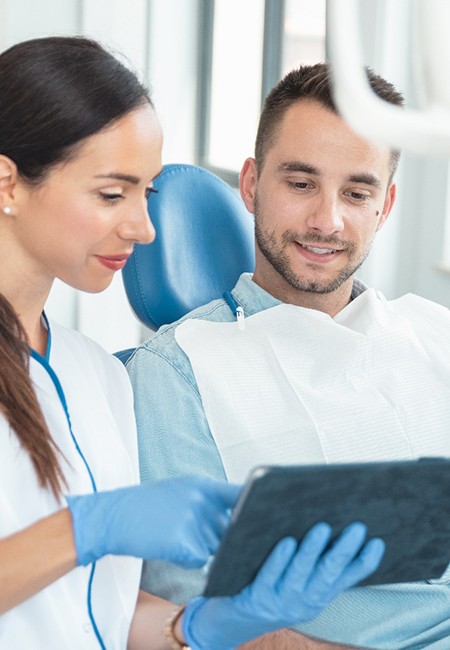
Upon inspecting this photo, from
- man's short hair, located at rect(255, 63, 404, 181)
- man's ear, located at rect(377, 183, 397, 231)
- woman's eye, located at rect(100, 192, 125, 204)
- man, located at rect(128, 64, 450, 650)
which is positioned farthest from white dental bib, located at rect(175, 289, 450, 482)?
woman's eye, located at rect(100, 192, 125, 204)

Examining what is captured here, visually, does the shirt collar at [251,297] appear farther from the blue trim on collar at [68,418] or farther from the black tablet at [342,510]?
the black tablet at [342,510]

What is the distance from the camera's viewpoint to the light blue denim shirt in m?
1.53

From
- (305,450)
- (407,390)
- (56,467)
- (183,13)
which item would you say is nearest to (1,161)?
(56,467)

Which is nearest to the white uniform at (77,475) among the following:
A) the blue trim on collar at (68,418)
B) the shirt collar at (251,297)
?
the blue trim on collar at (68,418)

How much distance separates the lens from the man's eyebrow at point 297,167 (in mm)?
1712

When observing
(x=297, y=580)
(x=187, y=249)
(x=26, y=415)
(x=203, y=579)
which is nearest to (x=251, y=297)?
(x=187, y=249)

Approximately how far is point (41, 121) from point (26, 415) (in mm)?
351

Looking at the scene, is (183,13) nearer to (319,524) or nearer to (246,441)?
(246,441)

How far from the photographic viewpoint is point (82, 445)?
52.4 inches

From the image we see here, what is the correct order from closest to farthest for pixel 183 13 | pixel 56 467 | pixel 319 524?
pixel 319 524 < pixel 56 467 < pixel 183 13

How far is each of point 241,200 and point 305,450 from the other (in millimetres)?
574

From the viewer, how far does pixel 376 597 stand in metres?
1.55

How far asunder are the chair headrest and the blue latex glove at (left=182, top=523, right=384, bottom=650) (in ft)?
2.48

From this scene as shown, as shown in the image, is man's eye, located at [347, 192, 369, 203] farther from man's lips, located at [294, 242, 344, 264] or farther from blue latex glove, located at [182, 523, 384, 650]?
blue latex glove, located at [182, 523, 384, 650]
